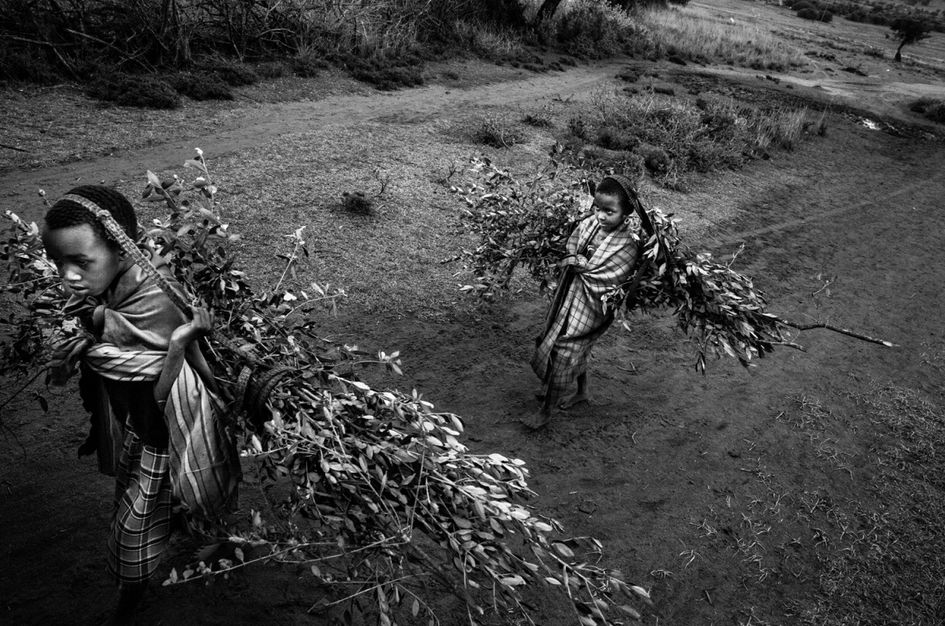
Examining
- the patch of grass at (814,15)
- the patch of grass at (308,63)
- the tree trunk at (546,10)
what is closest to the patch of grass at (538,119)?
the patch of grass at (308,63)

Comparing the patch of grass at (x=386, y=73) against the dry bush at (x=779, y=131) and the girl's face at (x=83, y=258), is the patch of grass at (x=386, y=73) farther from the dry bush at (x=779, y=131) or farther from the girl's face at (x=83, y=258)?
the girl's face at (x=83, y=258)

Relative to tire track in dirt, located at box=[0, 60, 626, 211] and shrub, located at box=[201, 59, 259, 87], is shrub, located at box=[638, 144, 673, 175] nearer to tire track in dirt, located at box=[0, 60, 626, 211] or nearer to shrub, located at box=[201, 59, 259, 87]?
tire track in dirt, located at box=[0, 60, 626, 211]

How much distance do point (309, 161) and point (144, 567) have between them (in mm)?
6503

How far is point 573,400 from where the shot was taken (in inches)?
193

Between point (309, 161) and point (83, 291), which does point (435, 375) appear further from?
point (309, 161)

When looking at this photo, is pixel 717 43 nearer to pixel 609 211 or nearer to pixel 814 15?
pixel 609 211

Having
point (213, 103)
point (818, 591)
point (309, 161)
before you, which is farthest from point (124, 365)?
point (213, 103)

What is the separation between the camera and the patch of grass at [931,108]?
19406 mm

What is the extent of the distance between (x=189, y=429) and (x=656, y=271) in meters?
2.92

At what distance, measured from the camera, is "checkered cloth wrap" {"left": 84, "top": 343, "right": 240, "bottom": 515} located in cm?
217

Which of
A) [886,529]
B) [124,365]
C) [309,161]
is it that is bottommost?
[886,529]

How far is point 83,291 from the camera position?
7.02 ft

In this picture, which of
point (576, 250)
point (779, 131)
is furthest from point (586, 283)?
point (779, 131)

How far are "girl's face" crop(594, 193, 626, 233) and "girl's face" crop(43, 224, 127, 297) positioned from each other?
2765 mm
